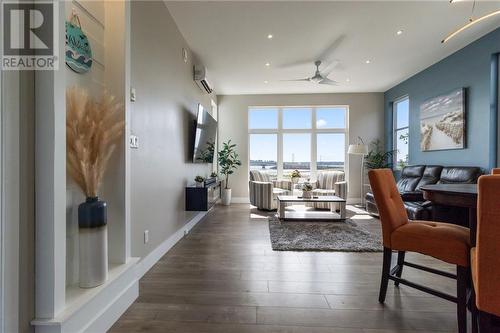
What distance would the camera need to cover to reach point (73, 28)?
1503 mm

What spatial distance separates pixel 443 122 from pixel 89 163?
5326 millimetres

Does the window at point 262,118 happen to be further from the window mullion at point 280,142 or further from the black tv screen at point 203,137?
the black tv screen at point 203,137

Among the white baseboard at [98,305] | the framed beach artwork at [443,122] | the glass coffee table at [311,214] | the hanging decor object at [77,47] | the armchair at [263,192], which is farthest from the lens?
the armchair at [263,192]

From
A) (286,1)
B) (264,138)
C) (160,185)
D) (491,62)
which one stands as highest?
(286,1)

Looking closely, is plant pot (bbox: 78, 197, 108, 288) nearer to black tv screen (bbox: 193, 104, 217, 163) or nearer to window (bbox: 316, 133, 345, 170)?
black tv screen (bbox: 193, 104, 217, 163)

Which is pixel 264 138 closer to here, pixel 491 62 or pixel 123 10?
pixel 491 62

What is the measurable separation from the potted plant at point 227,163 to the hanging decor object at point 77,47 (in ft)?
15.3

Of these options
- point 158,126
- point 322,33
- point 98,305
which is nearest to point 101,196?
point 98,305

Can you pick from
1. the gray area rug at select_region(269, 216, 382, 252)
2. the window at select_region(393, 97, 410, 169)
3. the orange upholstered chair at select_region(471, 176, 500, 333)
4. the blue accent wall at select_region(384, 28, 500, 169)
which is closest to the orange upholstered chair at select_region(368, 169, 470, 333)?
the orange upholstered chair at select_region(471, 176, 500, 333)

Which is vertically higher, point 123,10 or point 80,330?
point 123,10

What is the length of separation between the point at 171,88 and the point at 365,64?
364 cm

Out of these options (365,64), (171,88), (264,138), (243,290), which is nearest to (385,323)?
(243,290)

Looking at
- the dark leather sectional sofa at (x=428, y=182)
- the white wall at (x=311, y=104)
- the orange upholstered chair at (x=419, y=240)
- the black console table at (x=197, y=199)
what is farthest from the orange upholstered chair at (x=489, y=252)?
the white wall at (x=311, y=104)

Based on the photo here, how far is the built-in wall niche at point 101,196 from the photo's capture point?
4.02 ft
